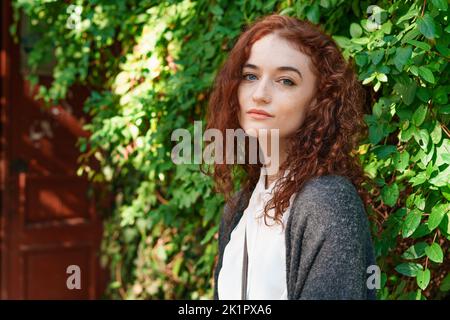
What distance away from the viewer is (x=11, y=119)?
3.83m

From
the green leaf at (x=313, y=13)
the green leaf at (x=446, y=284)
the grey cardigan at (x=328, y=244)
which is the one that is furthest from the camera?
the green leaf at (x=313, y=13)

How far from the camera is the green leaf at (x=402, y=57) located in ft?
5.18

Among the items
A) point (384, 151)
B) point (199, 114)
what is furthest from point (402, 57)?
point (199, 114)

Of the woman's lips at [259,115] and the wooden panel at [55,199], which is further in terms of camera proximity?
the wooden panel at [55,199]

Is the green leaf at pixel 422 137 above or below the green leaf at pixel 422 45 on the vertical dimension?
below

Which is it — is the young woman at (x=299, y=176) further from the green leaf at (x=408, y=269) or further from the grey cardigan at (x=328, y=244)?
the green leaf at (x=408, y=269)

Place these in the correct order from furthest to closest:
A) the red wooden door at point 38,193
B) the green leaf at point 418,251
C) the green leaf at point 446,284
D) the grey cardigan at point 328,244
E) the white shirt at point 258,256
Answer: the red wooden door at point 38,193 < the green leaf at point 446,284 < the green leaf at point 418,251 < the white shirt at point 258,256 < the grey cardigan at point 328,244

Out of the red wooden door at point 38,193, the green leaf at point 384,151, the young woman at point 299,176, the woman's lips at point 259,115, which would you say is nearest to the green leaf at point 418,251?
the green leaf at point 384,151

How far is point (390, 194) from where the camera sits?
1673mm

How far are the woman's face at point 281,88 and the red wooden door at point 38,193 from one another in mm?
2613

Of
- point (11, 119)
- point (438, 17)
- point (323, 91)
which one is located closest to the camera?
point (323, 91)
